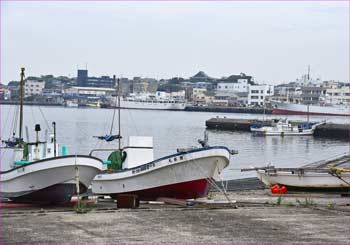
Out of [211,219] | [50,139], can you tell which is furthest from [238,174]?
[211,219]

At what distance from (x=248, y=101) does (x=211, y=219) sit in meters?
175

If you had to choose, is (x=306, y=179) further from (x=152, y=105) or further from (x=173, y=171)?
(x=152, y=105)

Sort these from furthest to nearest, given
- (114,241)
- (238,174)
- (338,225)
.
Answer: (238,174)
(338,225)
(114,241)

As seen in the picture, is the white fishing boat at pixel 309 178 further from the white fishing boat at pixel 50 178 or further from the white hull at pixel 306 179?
the white fishing boat at pixel 50 178

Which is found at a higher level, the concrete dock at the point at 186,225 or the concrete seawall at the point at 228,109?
the concrete dock at the point at 186,225

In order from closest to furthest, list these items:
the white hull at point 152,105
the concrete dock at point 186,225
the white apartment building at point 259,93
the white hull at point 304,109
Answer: the concrete dock at point 186,225 < the white hull at point 304,109 < the white hull at point 152,105 < the white apartment building at point 259,93

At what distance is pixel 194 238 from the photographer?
938 cm

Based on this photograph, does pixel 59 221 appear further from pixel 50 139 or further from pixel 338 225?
pixel 50 139

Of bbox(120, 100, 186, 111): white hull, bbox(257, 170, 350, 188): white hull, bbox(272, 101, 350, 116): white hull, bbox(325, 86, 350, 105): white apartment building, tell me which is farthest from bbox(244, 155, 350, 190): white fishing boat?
bbox(120, 100, 186, 111): white hull

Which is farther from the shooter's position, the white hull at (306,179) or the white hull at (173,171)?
the white hull at (306,179)

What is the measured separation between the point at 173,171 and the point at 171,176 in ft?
0.46

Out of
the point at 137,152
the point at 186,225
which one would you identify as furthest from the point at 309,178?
the point at 186,225

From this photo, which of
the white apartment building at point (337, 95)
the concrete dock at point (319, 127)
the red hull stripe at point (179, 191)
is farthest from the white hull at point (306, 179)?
the white apartment building at point (337, 95)

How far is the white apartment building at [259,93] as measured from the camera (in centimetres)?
17612
